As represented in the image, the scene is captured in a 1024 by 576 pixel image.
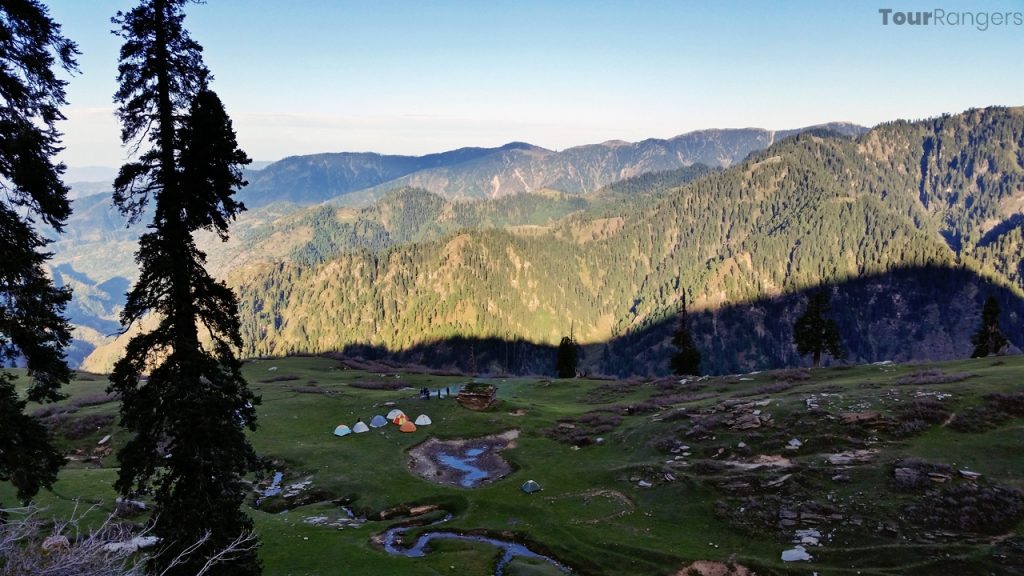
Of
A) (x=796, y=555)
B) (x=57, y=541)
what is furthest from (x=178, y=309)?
(x=796, y=555)

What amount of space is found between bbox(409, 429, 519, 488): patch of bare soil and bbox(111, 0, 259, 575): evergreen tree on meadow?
3168cm

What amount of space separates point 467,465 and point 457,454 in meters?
3.80

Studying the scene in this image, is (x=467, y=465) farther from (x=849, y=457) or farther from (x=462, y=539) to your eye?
(x=849, y=457)

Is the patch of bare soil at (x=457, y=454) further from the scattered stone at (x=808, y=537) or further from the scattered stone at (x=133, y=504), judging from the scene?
the scattered stone at (x=808, y=537)

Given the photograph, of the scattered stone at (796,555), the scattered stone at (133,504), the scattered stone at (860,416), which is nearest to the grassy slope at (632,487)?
the scattered stone at (796,555)

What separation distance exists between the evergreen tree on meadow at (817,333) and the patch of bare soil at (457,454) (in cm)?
6094

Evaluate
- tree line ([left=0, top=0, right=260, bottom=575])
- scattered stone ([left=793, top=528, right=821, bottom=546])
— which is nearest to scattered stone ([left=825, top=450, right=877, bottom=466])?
scattered stone ([left=793, top=528, right=821, bottom=546])

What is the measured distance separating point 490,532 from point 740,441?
80.8ft

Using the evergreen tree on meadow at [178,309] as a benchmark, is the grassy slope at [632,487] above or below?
below

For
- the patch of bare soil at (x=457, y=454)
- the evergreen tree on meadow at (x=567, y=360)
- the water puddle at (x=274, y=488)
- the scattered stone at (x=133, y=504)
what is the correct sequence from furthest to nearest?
the evergreen tree on meadow at (x=567, y=360) → the patch of bare soil at (x=457, y=454) → the water puddle at (x=274, y=488) → the scattered stone at (x=133, y=504)

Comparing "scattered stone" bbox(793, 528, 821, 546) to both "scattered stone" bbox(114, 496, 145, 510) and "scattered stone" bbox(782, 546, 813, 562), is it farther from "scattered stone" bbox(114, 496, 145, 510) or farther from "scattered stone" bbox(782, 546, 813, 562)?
"scattered stone" bbox(114, 496, 145, 510)

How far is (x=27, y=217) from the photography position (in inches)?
817

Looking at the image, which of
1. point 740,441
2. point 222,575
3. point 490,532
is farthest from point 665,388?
point 222,575

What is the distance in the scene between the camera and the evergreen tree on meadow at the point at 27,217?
20.2m
